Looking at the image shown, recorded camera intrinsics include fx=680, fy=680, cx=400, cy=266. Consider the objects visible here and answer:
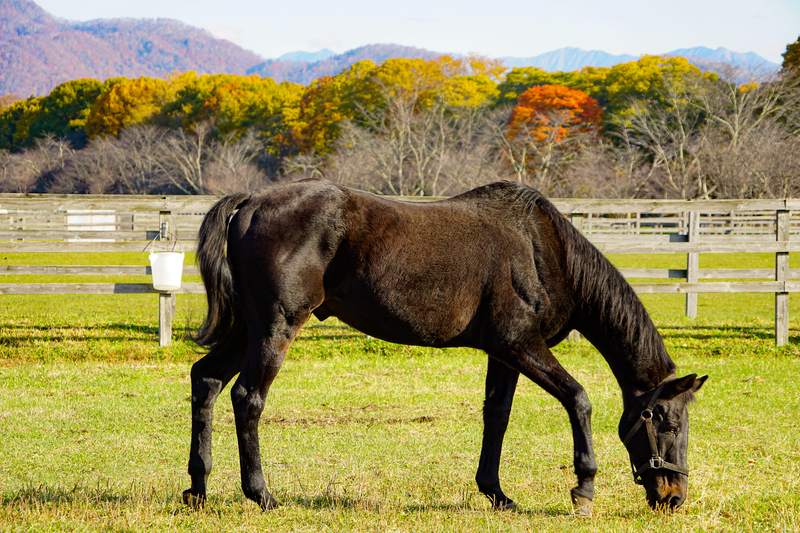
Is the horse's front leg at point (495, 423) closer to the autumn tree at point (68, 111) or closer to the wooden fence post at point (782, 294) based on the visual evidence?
the wooden fence post at point (782, 294)

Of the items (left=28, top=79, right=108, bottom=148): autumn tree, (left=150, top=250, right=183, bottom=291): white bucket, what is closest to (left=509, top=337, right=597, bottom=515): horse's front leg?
(left=150, top=250, right=183, bottom=291): white bucket

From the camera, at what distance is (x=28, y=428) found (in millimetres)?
5145

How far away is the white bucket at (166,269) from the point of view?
24.2ft

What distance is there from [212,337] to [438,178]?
122 ft

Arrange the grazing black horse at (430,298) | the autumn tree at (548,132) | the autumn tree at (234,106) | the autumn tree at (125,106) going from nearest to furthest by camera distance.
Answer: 1. the grazing black horse at (430,298)
2. the autumn tree at (548,132)
3. the autumn tree at (234,106)
4. the autumn tree at (125,106)

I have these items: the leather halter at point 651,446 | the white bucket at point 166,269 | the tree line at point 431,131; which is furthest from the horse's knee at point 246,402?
the tree line at point 431,131

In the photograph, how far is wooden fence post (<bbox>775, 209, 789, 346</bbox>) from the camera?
8672mm

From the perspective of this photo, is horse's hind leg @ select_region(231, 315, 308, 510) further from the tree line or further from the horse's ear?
the tree line

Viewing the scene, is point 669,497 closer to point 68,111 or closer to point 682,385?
point 682,385

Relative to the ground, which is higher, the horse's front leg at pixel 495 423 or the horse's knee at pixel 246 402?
the horse's knee at pixel 246 402

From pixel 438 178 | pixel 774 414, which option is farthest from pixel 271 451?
pixel 438 178

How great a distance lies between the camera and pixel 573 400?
Answer: 3262mm

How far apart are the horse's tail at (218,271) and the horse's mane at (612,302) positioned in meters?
1.73

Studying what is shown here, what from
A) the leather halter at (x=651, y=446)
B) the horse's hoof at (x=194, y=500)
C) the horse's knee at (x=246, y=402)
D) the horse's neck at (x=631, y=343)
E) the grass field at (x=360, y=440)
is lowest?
the grass field at (x=360, y=440)
